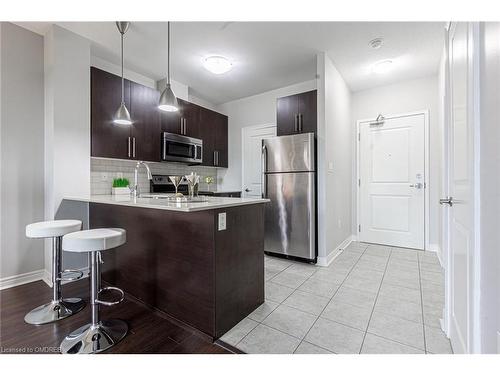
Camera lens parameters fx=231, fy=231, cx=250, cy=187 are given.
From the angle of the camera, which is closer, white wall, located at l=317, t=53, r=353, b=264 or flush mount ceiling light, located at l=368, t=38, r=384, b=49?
flush mount ceiling light, located at l=368, t=38, r=384, b=49

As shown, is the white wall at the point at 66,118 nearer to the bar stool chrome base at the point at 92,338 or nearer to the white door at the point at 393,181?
the bar stool chrome base at the point at 92,338

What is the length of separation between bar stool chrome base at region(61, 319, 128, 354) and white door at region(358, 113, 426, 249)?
12.8ft

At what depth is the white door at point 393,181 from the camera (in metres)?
3.65

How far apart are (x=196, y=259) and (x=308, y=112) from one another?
2.57m

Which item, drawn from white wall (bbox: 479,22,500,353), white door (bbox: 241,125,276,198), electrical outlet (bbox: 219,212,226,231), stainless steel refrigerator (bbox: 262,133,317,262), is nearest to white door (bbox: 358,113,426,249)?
stainless steel refrigerator (bbox: 262,133,317,262)

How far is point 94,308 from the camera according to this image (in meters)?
1.55

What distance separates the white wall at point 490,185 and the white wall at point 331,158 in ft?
6.89

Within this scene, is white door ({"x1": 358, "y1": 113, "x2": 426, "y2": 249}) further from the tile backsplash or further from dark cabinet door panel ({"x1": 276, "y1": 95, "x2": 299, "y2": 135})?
the tile backsplash

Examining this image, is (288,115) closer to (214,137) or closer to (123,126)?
(214,137)

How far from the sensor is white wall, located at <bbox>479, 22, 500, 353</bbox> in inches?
31.5

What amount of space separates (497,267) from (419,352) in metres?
0.99

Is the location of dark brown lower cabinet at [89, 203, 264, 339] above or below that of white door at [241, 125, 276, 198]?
below

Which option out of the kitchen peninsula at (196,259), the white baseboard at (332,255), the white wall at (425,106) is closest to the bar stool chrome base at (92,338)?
the kitchen peninsula at (196,259)
